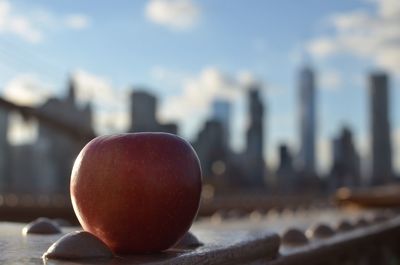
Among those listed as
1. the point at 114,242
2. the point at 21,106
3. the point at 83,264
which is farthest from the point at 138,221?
the point at 21,106

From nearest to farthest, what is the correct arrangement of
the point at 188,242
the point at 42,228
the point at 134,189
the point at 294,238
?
the point at 134,189 < the point at 188,242 < the point at 42,228 < the point at 294,238

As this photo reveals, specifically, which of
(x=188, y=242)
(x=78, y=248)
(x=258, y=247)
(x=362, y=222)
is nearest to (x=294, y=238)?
(x=258, y=247)

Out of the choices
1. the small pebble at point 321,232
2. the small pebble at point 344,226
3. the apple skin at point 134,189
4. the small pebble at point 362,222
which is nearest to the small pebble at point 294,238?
the small pebble at point 321,232

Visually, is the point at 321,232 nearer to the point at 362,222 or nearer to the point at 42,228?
the point at 362,222

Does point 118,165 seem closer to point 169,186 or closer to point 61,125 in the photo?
point 169,186

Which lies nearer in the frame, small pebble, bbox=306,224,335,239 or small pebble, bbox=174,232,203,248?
small pebble, bbox=174,232,203,248

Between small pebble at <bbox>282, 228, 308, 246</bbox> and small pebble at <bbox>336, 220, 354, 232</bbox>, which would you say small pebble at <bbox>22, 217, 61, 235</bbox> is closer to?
small pebble at <bbox>282, 228, 308, 246</bbox>

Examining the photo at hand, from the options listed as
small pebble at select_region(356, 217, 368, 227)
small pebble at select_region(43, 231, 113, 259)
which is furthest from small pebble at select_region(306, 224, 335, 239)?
small pebble at select_region(43, 231, 113, 259)
